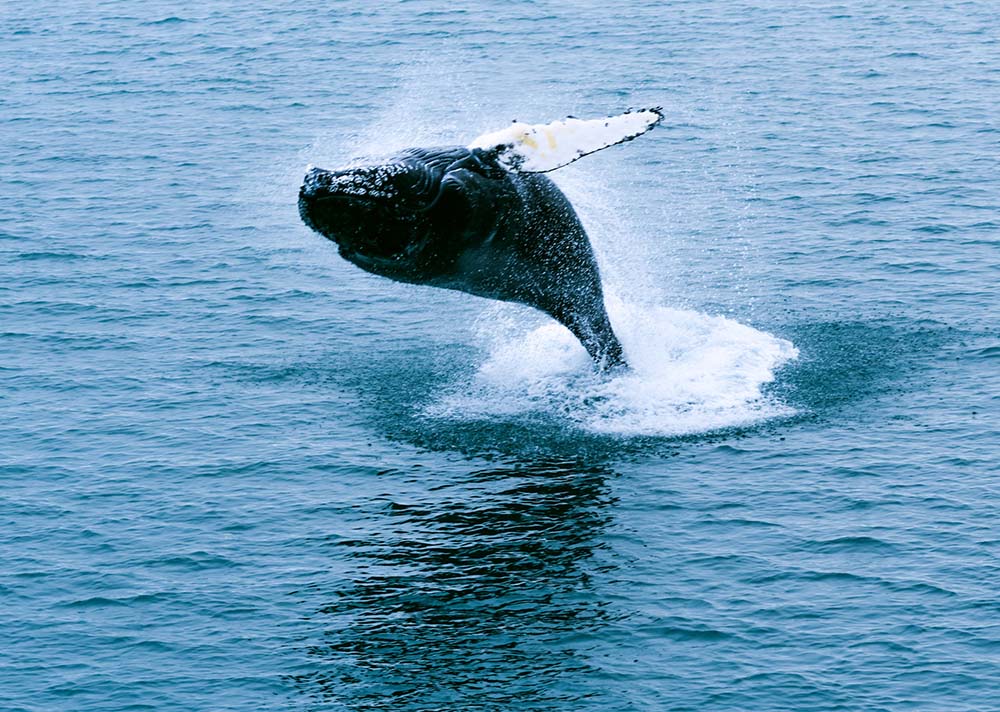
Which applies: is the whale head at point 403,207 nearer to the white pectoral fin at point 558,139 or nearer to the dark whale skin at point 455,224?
the dark whale skin at point 455,224

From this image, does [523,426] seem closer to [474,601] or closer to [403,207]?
[474,601]

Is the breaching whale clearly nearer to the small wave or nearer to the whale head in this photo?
the whale head

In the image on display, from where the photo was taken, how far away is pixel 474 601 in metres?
39.3

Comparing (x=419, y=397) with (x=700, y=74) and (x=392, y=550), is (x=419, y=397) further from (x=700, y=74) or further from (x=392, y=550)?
(x=700, y=74)

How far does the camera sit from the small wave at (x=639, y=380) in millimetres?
47625

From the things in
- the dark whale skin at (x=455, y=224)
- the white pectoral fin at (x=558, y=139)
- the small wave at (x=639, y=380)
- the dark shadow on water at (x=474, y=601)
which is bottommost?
the dark shadow on water at (x=474, y=601)

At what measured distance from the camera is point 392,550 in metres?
42.1

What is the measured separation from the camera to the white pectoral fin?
38.2m

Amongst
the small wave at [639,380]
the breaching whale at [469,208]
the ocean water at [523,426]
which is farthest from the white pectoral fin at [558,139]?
the small wave at [639,380]

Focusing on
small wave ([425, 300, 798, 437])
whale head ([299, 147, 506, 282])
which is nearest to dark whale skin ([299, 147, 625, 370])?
whale head ([299, 147, 506, 282])

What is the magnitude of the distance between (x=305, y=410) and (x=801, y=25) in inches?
2107

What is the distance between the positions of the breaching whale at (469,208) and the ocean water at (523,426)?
20.0 feet

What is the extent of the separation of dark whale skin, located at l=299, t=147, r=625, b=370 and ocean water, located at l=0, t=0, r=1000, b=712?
551 centimetres

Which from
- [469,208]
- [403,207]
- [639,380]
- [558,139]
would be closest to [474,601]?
[469,208]
